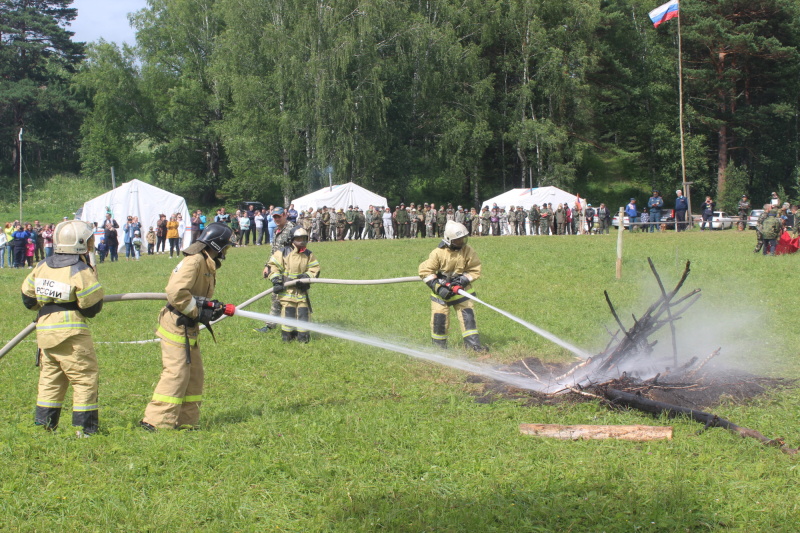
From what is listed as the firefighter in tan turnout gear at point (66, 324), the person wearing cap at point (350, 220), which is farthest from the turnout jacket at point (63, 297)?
the person wearing cap at point (350, 220)

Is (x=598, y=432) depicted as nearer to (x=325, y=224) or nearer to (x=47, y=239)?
(x=47, y=239)

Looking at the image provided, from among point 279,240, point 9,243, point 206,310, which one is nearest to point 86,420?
point 206,310

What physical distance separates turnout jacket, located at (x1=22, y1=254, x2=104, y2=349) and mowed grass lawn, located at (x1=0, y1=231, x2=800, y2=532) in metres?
0.89

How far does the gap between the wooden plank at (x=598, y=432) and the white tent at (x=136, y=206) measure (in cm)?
2340

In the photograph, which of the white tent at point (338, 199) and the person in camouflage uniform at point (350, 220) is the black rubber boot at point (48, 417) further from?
the white tent at point (338, 199)

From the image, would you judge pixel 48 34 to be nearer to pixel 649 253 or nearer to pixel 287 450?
pixel 649 253

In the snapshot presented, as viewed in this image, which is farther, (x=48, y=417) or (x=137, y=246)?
(x=137, y=246)

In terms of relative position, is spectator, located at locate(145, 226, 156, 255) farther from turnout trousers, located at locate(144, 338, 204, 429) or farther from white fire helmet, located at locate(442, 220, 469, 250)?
turnout trousers, located at locate(144, 338, 204, 429)

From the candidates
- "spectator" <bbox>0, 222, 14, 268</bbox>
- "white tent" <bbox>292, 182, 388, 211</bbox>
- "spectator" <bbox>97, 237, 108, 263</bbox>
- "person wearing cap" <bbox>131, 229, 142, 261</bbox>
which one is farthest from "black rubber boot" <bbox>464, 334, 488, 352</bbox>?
"white tent" <bbox>292, 182, 388, 211</bbox>

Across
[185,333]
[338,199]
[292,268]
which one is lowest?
[185,333]

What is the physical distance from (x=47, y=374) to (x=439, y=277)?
4.91 meters

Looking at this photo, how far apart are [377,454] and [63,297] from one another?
2.89 meters

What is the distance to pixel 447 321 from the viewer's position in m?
9.27

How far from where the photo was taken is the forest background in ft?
130
